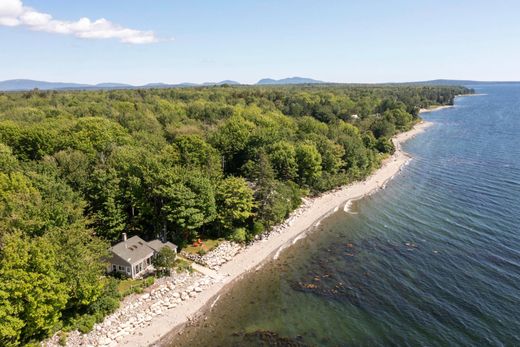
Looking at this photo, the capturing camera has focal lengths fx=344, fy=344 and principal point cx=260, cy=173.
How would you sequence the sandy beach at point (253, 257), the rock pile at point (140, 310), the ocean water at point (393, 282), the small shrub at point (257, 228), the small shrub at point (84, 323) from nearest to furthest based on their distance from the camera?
the rock pile at point (140, 310) < the small shrub at point (84, 323) < the ocean water at point (393, 282) < the sandy beach at point (253, 257) < the small shrub at point (257, 228)

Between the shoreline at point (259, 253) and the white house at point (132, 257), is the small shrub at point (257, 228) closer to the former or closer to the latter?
the shoreline at point (259, 253)

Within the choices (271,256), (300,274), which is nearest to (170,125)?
(271,256)

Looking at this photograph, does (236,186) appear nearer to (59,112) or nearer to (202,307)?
(202,307)

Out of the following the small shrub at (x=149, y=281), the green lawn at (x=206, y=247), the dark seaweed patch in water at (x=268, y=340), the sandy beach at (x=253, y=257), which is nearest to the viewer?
the dark seaweed patch in water at (x=268, y=340)

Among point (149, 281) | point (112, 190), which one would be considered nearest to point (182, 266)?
point (149, 281)

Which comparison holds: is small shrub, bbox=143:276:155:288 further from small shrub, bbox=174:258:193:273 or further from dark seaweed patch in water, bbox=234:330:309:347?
dark seaweed patch in water, bbox=234:330:309:347

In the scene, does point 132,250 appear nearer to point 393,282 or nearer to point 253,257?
point 253,257

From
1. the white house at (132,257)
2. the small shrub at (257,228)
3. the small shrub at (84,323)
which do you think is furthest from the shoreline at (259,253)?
the white house at (132,257)
